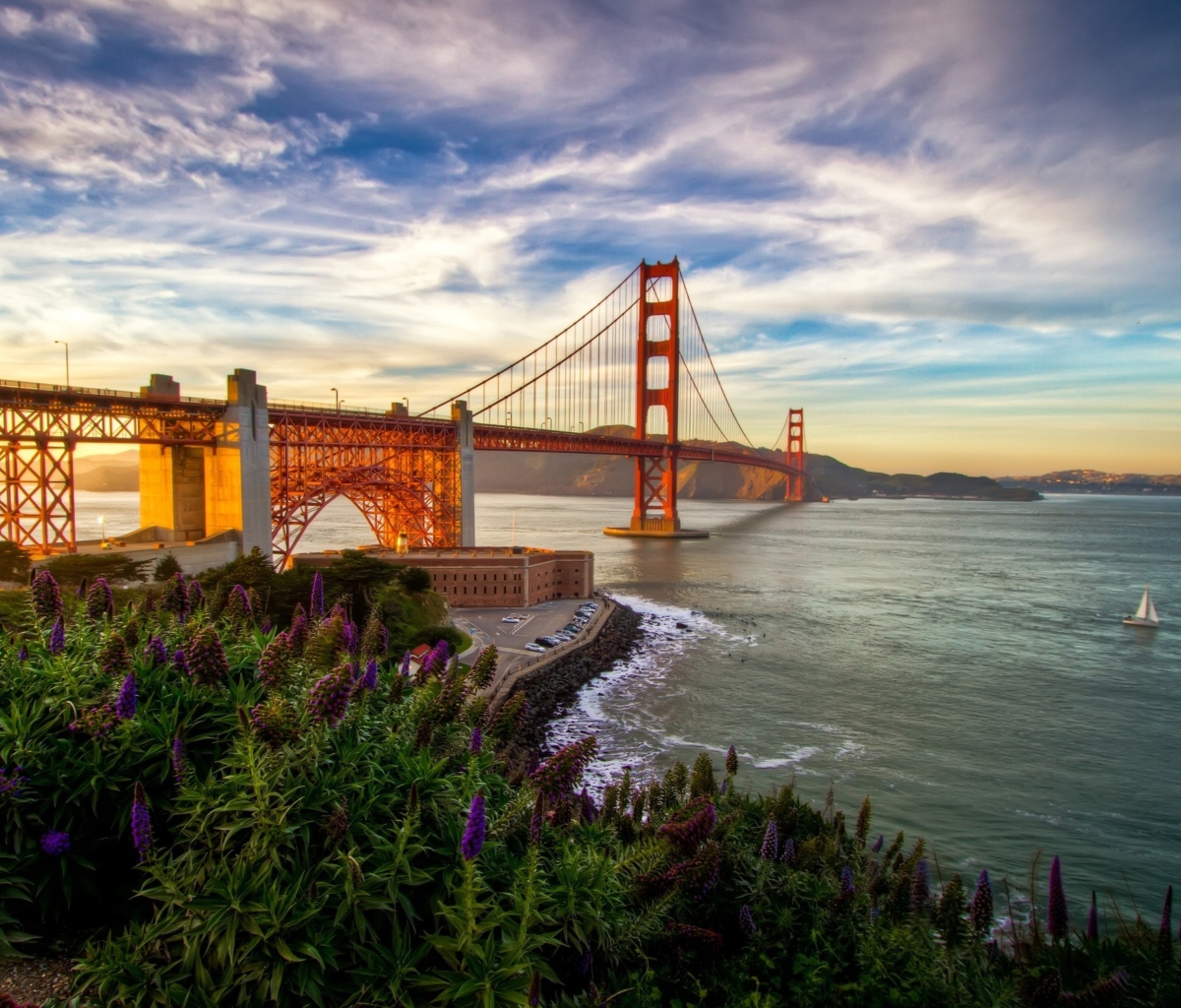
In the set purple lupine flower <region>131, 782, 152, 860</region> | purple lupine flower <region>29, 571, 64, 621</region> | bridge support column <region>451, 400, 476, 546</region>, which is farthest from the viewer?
bridge support column <region>451, 400, 476, 546</region>

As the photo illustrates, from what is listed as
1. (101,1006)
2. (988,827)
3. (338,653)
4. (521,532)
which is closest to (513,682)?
(988,827)

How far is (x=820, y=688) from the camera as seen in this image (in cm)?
2584

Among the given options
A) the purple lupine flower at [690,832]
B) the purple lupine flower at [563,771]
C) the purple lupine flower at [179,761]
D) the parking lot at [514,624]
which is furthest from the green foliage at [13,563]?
the purple lupine flower at [690,832]

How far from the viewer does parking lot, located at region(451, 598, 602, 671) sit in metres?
27.9

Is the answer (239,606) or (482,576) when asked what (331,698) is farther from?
(482,576)

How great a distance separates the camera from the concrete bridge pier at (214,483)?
30891 mm

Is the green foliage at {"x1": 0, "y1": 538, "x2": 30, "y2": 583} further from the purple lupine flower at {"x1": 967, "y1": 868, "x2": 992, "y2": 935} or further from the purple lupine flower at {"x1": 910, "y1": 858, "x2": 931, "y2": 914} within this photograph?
the purple lupine flower at {"x1": 967, "y1": 868, "x2": 992, "y2": 935}

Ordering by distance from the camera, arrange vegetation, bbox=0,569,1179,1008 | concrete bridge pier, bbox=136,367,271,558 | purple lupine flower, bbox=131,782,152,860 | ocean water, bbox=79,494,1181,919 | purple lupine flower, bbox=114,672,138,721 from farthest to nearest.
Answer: concrete bridge pier, bbox=136,367,271,558
ocean water, bbox=79,494,1181,919
purple lupine flower, bbox=114,672,138,721
purple lupine flower, bbox=131,782,152,860
vegetation, bbox=0,569,1179,1008

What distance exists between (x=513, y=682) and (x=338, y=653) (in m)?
18.4

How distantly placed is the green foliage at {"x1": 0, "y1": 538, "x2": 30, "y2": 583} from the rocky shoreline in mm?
15431

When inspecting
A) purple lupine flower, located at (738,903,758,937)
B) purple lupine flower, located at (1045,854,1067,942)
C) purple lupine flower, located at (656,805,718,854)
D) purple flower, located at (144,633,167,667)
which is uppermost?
purple flower, located at (144,633,167,667)

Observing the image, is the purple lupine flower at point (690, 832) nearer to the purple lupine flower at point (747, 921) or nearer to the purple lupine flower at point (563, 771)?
the purple lupine flower at point (747, 921)

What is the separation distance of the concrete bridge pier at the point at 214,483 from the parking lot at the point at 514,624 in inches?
360

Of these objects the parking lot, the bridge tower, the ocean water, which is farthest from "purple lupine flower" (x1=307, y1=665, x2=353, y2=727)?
the bridge tower
